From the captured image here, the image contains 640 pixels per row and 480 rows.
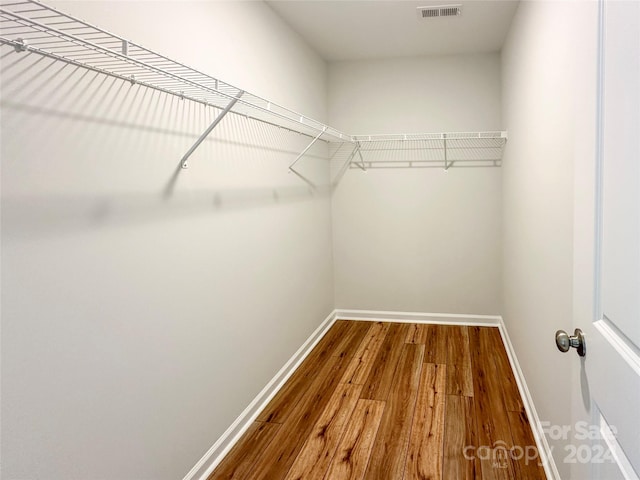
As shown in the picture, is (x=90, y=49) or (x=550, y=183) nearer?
(x=90, y=49)

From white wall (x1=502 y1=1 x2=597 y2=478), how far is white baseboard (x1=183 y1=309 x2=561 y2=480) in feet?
0.39

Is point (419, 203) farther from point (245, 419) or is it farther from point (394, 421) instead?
point (245, 419)

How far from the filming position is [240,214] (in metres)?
2.34

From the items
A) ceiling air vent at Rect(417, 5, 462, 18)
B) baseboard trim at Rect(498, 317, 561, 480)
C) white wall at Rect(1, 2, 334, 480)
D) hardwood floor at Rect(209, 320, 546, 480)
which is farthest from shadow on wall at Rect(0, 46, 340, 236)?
baseboard trim at Rect(498, 317, 561, 480)

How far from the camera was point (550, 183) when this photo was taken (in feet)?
6.26

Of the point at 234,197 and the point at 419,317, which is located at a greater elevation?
the point at 234,197

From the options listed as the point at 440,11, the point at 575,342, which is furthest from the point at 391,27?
the point at 575,342

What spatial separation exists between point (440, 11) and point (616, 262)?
8.42ft

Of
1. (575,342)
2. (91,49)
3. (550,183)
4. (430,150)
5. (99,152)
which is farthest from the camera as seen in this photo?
(430,150)

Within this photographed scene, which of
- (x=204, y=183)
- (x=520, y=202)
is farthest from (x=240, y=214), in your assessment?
(x=520, y=202)

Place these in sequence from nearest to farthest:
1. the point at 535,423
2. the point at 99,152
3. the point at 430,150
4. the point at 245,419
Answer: the point at 99,152 < the point at 535,423 < the point at 245,419 < the point at 430,150

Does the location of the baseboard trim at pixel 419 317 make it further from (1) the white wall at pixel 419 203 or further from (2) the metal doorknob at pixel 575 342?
(2) the metal doorknob at pixel 575 342

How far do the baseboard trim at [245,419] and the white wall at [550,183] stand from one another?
1.45 meters

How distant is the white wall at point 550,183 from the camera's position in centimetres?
98
